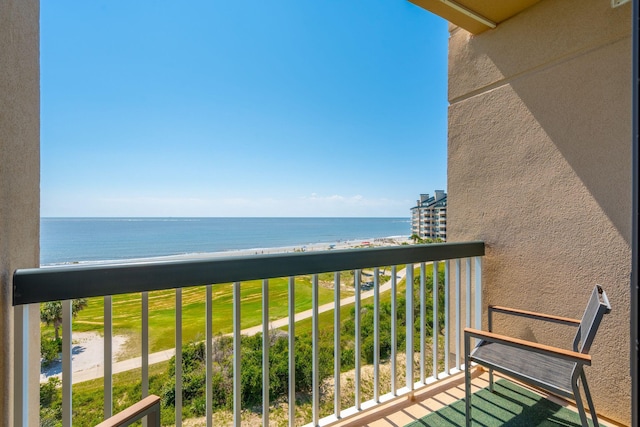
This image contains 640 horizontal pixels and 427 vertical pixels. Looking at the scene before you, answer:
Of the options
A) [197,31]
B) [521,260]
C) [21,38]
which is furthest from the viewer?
[197,31]

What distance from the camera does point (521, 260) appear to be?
250 cm

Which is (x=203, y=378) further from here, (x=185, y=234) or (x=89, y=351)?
(x=185, y=234)

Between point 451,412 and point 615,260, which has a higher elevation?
point 615,260

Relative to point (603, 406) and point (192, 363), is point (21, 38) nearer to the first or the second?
point (192, 363)

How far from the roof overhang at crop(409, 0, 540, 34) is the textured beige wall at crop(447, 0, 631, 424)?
0.10 m

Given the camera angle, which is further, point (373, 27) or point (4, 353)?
point (373, 27)

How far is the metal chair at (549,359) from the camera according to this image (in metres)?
1.51

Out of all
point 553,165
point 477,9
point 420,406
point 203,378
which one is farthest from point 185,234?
point 553,165

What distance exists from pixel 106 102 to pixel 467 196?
21.0m

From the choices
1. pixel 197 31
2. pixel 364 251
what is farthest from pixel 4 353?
pixel 197 31

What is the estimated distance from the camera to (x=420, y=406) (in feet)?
7.32

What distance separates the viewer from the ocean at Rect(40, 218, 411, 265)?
21.0 m

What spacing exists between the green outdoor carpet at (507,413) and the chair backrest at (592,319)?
0.63 metres

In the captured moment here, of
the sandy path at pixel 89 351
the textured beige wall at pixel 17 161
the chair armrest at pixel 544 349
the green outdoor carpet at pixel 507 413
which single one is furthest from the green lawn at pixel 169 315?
the green outdoor carpet at pixel 507 413
